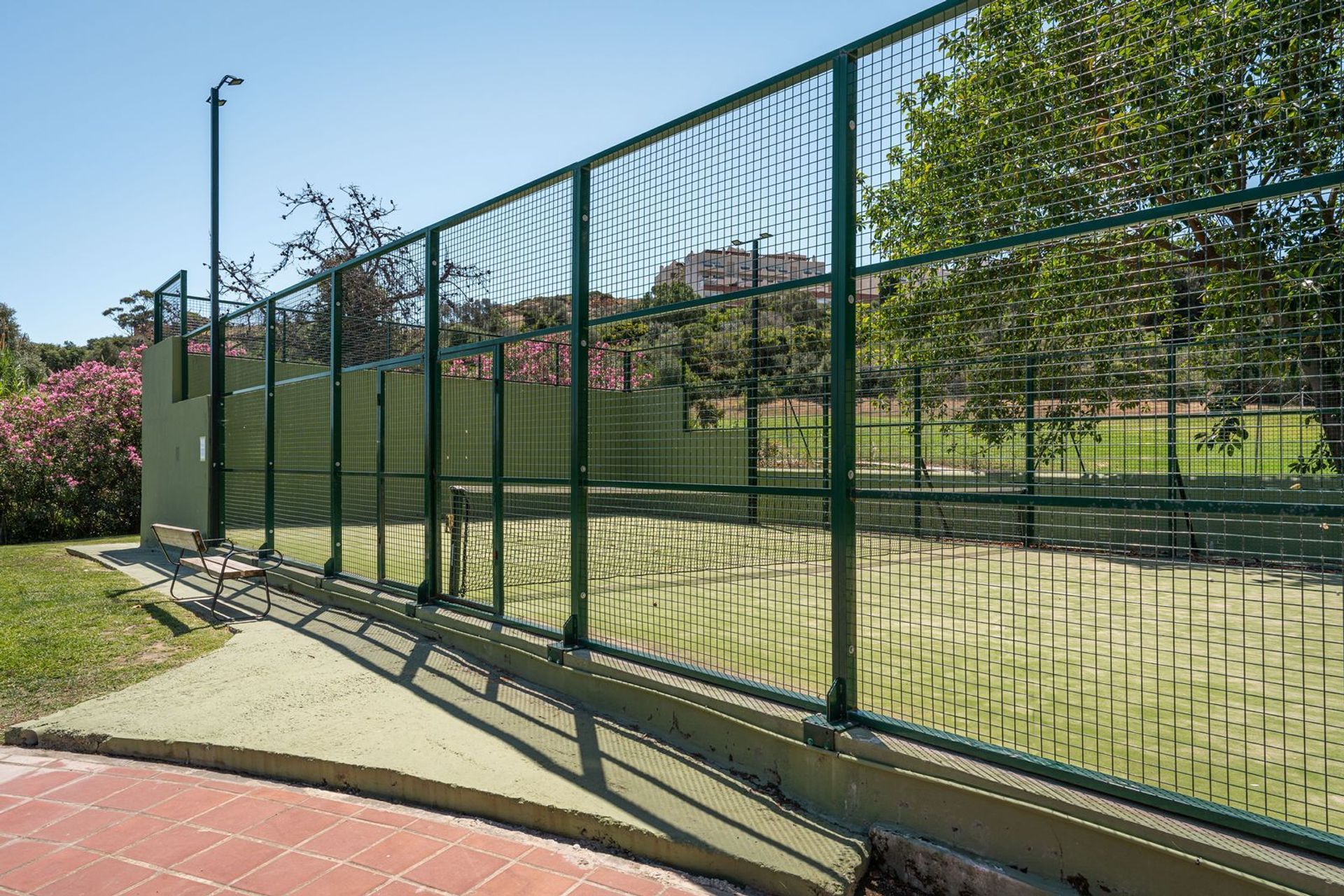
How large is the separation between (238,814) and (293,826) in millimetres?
285

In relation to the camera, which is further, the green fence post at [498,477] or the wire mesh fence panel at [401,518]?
the wire mesh fence panel at [401,518]

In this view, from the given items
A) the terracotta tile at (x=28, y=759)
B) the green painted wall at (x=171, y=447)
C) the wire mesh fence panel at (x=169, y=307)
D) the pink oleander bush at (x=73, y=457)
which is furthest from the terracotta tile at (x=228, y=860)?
the pink oleander bush at (x=73, y=457)

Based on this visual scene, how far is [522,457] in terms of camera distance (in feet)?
19.6

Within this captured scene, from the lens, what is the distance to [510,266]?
Result: 18.5 feet

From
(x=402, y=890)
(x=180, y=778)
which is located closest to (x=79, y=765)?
(x=180, y=778)

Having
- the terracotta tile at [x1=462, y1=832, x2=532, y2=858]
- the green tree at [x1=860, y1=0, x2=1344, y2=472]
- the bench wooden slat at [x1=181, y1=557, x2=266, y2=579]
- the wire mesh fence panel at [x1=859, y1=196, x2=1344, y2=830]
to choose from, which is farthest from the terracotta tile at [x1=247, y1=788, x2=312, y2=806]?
the bench wooden slat at [x1=181, y1=557, x2=266, y2=579]

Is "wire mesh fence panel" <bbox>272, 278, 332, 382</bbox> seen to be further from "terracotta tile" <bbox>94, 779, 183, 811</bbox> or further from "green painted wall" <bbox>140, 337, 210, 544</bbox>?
"terracotta tile" <bbox>94, 779, 183, 811</bbox>

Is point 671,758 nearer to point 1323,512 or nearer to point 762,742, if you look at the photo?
point 762,742

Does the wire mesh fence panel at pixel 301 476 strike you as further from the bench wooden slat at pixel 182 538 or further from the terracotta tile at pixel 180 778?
the terracotta tile at pixel 180 778

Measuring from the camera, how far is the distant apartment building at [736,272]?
3.73 metres

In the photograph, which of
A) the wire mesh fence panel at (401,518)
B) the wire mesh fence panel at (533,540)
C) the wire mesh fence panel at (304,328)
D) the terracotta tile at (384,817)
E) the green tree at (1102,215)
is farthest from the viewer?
the wire mesh fence panel at (304,328)

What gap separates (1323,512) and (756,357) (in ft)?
7.45

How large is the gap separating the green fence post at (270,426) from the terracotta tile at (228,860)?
20.1 feet

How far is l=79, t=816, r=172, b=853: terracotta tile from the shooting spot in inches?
125
